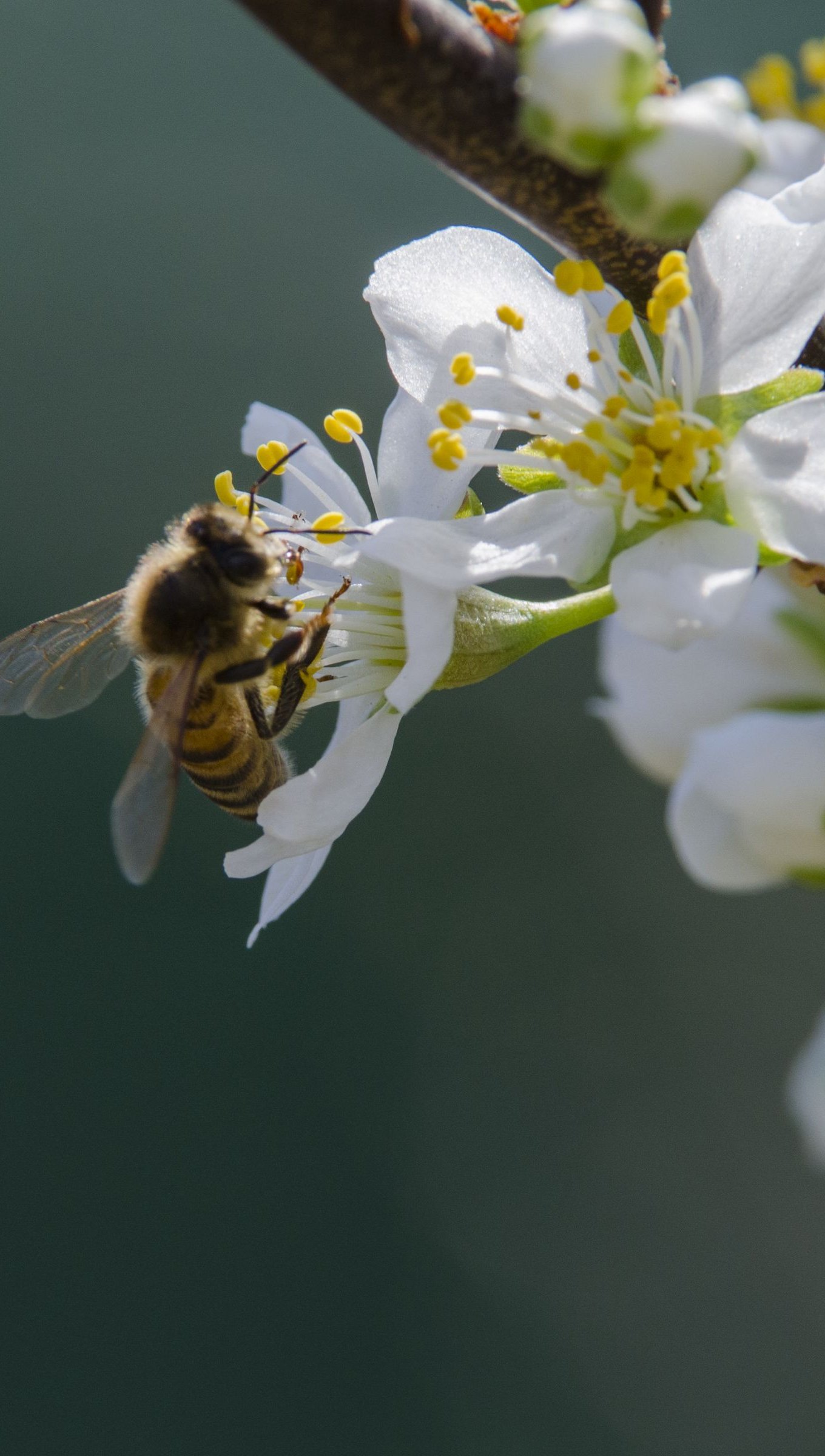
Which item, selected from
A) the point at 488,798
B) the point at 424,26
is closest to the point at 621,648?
the point at 424,26

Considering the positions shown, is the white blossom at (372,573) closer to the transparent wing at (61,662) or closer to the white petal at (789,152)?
the transparent wing at (61,662)

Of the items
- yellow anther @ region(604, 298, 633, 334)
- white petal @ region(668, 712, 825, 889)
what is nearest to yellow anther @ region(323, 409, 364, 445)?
yellow anther @ region(604, 298, 633, 334)

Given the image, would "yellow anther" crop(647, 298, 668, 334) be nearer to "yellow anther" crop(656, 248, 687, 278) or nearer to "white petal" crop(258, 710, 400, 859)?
"yellow anther" crop(656, 248, 687, 278)

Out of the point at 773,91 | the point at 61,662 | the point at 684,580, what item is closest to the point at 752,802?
the point at 684,580

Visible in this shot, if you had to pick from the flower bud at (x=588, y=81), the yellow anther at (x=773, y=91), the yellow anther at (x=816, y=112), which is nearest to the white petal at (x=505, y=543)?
the flower bud at (x=588, y=81)

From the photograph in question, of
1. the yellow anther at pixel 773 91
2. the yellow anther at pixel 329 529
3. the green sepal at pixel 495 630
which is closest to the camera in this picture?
the green sepal at pixel 495 630

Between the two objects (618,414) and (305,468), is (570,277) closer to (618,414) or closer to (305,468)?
(618,414)
